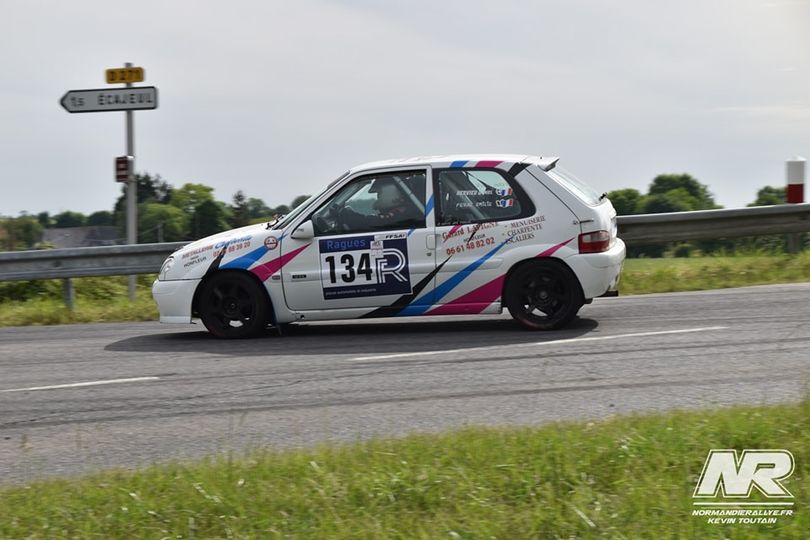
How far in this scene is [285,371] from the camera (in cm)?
831

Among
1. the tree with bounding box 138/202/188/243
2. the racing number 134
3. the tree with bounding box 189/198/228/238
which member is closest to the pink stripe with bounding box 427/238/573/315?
the racing number 134

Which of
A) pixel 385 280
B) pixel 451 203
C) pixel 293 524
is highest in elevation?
pixel 451 203

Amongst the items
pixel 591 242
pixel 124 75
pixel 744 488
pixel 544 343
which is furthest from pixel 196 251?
pixel 744 488

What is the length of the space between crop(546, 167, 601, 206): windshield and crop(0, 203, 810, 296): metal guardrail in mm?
3430

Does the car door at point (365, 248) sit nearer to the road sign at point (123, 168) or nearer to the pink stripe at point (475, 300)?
the pink stripe at point (475, 300)

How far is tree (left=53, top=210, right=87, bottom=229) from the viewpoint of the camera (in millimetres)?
15977

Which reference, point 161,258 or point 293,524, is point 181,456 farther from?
point 161,258

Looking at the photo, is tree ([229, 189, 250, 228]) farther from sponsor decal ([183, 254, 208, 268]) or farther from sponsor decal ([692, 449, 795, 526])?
sponsor decal ([692, 449, 795, 526])

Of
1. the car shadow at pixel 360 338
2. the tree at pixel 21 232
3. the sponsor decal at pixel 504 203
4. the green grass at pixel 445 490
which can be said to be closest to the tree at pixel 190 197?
the tree at pixel 21 232

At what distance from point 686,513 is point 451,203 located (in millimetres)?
5378

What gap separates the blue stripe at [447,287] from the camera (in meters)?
9.52

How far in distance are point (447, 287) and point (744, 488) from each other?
4973 mm

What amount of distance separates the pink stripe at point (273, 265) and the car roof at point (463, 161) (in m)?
0.94

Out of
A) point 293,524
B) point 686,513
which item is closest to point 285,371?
point 293,524
